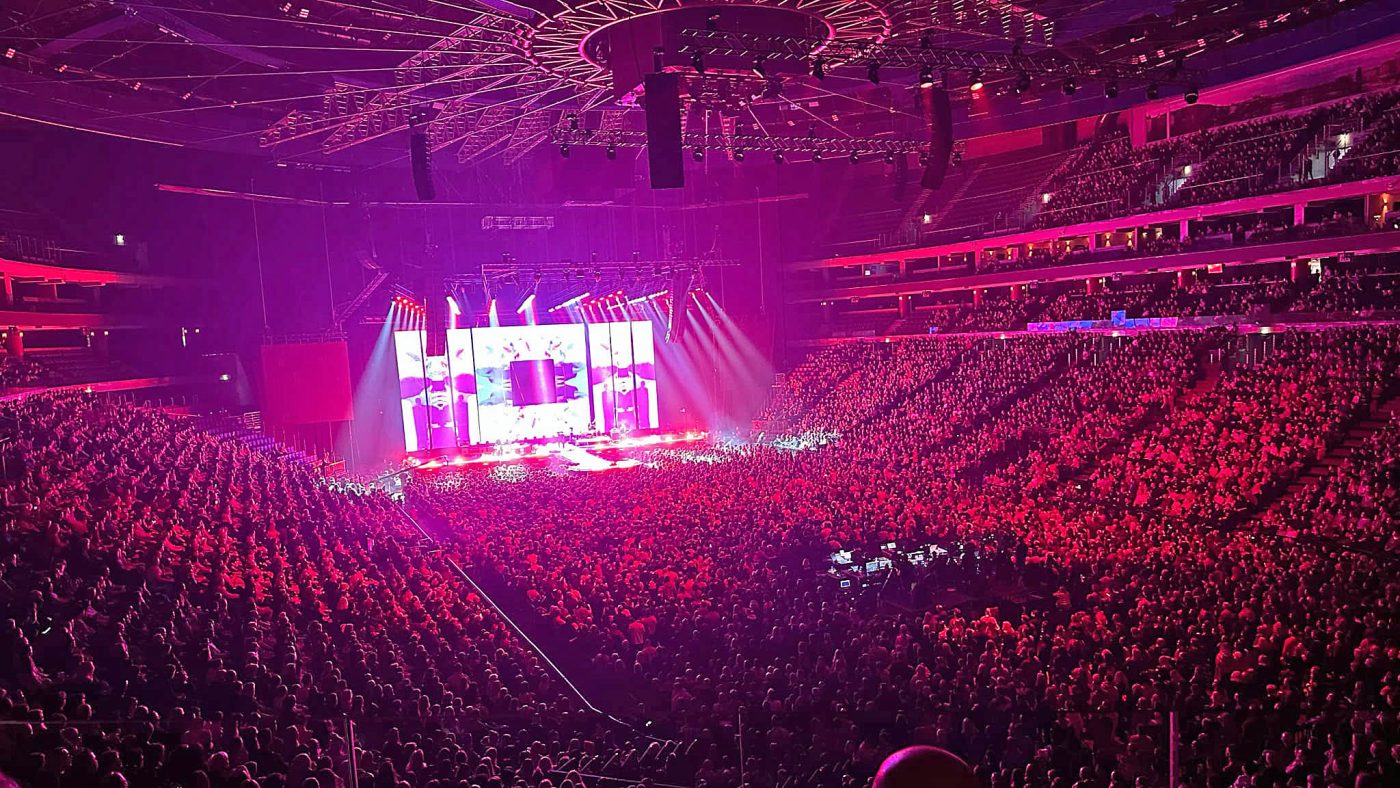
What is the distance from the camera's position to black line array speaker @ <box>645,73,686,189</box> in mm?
13031

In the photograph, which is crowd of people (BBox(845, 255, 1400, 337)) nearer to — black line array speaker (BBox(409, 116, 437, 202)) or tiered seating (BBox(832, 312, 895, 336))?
tiered seating (BBox(832, 312, 895, 336))

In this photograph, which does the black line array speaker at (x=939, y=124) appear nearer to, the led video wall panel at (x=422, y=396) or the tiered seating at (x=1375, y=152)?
the tiered seating at (x=1375, y=152)

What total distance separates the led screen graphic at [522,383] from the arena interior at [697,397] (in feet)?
0.54

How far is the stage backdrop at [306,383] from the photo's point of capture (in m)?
29.3

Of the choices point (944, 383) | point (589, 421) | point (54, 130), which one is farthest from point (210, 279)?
point (944, 383)

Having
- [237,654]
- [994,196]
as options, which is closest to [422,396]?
[994,196]

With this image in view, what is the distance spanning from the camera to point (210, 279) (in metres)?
29.4

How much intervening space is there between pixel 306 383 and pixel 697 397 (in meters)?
16.2

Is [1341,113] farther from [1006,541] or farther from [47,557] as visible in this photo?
[47,557]

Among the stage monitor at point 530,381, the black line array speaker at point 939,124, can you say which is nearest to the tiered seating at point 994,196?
the stage monitor at point 530,381

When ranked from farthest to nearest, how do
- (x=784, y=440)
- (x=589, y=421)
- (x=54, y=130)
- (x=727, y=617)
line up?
(x=589, y=421)
(x=784, y=440)
(x=54, y=130)
(x=727, y=617)

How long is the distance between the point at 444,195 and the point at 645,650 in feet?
92.2

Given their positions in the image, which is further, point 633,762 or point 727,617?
point 727,617

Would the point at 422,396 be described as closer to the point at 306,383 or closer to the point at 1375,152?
the point at 306,383
